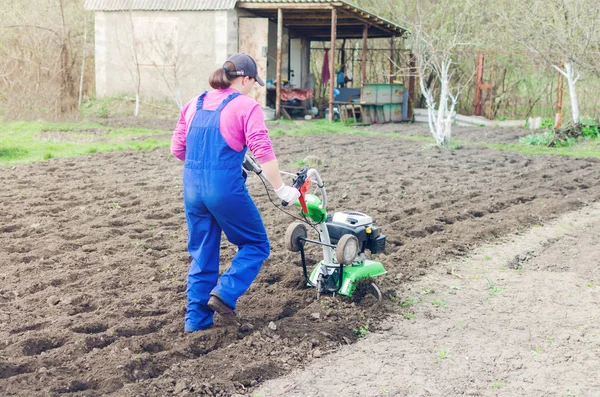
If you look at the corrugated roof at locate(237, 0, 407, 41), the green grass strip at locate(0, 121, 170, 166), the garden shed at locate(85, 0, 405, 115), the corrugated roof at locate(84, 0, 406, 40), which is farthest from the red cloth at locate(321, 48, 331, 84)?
the green grass strip at locate(0, 121, 170, 166)

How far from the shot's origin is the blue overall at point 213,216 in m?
4.39

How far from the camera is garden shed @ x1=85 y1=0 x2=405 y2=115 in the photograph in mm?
19562

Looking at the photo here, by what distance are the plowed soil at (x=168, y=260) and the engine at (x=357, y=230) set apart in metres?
0.46

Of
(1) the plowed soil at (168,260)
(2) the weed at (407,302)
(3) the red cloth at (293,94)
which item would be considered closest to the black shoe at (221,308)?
(1) the plowed soil at (168,260)

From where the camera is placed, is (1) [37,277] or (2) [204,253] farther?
(1) [37,277]

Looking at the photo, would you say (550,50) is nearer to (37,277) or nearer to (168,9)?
(168,9)

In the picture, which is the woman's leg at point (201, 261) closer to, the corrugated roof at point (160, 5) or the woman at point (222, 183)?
the woman at point (222, 183)

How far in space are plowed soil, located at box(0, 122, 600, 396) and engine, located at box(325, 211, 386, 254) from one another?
0.46 meters

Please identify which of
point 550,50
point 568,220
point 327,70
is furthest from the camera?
point 327,70

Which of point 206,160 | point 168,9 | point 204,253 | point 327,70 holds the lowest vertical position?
point 204,253

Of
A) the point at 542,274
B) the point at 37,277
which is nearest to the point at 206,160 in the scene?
the point at 37,277

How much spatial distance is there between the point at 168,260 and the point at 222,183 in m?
2.13

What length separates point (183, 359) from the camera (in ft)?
14.1

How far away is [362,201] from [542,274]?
3059mm
